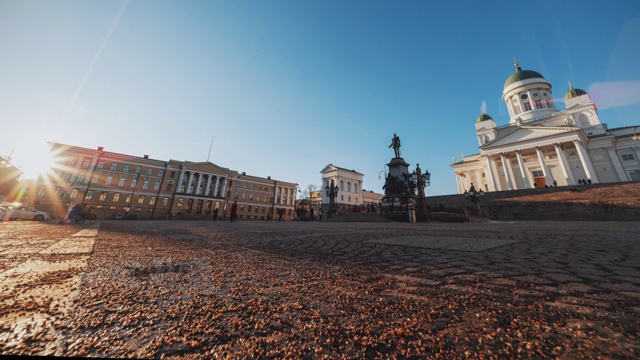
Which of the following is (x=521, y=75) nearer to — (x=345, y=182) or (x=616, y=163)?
(x=616, y=163)

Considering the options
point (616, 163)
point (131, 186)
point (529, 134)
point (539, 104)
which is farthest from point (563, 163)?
point (131, 186)

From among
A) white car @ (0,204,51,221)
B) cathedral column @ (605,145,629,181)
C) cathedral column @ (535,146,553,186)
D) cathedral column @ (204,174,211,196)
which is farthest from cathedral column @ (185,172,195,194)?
cathedral column @ (605,145,629,181)

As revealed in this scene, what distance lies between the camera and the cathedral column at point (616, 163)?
31323 mm

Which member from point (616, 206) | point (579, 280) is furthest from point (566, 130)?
point (579, 280)

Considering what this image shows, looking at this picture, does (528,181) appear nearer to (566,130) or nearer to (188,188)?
(566,130)

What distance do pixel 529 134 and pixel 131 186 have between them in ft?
233

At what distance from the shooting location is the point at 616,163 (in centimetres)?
3169

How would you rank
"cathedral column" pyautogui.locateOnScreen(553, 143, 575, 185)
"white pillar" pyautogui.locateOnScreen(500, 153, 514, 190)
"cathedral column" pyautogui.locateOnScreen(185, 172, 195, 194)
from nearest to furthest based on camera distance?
"cathedral column" pyautogui.locateOnScreen(553, 143, 575, 185) → "white pillar" pyautogui.locateOnScreen(500, 153, 514, 190) → "cathedral column" pyautogui.locateOnScreen(185, 172, 195, 194)

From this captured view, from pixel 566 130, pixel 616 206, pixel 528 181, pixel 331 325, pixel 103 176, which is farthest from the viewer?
pixel 103 176

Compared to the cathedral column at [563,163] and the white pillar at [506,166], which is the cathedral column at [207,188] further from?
the cathedral column at [563,163]

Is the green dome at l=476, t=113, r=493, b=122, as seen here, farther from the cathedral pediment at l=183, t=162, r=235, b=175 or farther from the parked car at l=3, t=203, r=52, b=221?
the parked car at l=3, t=203, r=52, b=221

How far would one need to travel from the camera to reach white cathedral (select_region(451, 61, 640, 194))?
31969 mm

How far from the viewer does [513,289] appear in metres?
1.53

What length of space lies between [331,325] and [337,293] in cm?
47
